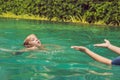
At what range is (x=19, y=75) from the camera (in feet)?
24.0

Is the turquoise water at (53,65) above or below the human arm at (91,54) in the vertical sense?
below

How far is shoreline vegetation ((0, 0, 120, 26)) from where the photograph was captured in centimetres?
2192

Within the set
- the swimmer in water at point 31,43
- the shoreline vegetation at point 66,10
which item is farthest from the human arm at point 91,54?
the shoreline vegetation at point 66,10

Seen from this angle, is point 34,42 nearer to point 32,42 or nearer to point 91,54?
point 32,42

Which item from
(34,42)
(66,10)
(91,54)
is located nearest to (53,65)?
(34,42)

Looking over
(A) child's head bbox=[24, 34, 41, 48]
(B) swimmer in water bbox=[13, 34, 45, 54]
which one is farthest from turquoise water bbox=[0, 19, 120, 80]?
(A) child's head bbox=[24, 34, 41, 48]

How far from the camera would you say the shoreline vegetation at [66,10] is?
71.9 ft

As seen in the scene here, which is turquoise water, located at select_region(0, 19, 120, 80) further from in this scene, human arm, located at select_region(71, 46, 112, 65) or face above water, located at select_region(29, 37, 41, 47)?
human arm, located at select_region(71, 46, 112, 65)

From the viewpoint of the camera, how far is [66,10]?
23875mm

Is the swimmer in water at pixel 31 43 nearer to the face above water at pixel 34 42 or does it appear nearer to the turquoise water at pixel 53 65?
the face above water at pixel 34 42

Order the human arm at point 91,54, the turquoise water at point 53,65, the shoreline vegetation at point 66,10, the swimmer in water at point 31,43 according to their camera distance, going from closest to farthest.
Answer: the human arm at point 91,54 → the turquoise water at point 53,65 → the swimmer in water at point 31,43 → the shoreline vegetation at point 66,10

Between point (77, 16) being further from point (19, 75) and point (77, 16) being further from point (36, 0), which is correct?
point (19, 75)

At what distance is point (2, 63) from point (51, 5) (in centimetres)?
1592

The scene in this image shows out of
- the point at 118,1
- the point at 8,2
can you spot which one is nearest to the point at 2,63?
the point at 118,1
